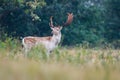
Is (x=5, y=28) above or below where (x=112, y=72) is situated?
below

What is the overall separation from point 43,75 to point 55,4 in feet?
71.8

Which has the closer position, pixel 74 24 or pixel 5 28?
pixel 5 28

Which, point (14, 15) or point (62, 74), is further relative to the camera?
point (14, 15)

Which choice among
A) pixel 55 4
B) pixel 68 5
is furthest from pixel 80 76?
pixel 68 5

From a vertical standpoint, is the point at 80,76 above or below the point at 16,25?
above

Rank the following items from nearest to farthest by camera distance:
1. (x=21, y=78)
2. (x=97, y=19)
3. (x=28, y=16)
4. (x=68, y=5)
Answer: (x=21, y=78) → (x=28, y=16) → (x=68, y=5) → (x=97, y=19)

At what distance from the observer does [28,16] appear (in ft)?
81.3

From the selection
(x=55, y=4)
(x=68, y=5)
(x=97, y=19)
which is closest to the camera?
(x=55, y=4)

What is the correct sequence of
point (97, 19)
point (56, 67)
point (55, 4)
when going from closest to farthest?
point (56, 67)
point (55, 4)
point (97, 19)

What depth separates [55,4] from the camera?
2750 cm

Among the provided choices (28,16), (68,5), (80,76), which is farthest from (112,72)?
(68,5)

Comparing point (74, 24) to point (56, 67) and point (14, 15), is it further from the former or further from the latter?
point (56, 67)

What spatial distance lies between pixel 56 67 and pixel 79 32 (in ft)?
79.4

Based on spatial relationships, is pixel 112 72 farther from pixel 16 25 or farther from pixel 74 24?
pixel 74 24
